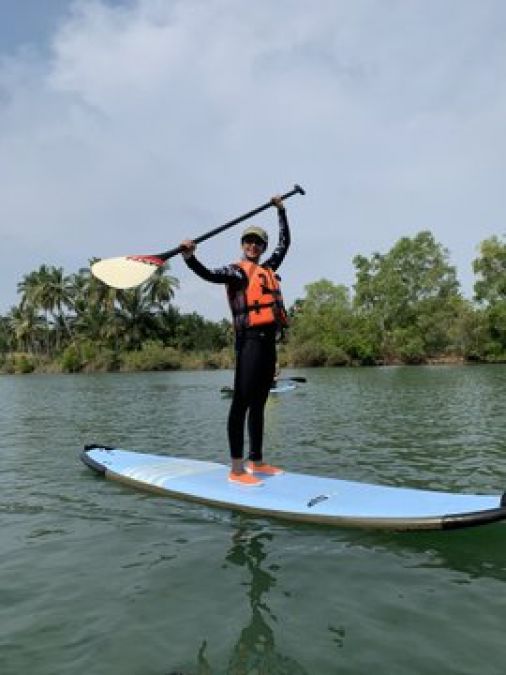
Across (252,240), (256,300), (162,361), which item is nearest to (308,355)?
(162,361)

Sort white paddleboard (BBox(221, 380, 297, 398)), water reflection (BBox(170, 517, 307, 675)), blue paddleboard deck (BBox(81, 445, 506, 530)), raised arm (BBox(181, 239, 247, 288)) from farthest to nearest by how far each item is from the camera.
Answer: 1. white paddleboard (BBox(221, 380, 297, 398))
2. raised arm (BBox(181, 239, 247, 288))
3. blue paddleboard deck (BBox(81, 445, 506, 530))
4. water reflection (BBox(170, 517, 307, 675))

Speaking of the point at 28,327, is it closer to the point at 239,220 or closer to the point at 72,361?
the point at 72,361

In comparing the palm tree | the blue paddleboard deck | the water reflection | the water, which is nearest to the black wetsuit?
the blue paddleboard deck

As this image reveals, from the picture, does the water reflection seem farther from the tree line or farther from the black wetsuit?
the tree line

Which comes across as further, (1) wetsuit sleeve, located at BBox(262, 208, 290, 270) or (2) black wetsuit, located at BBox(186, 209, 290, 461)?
(1) wetsuit sleeve, located at BBox(262, 208, 290, 270)

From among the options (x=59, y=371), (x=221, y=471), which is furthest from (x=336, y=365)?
(x=221, y=471)

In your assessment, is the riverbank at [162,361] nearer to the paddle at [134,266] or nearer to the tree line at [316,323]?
the tree line at [316,323]

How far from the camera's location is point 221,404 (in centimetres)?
1925

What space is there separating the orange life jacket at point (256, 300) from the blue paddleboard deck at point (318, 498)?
154cm

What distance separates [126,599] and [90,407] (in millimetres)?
15607

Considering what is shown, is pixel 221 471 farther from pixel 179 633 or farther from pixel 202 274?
pixel 179 633

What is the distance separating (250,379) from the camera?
6.04m

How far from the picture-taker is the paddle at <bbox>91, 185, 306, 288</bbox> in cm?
666

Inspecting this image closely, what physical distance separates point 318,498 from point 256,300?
183cm
